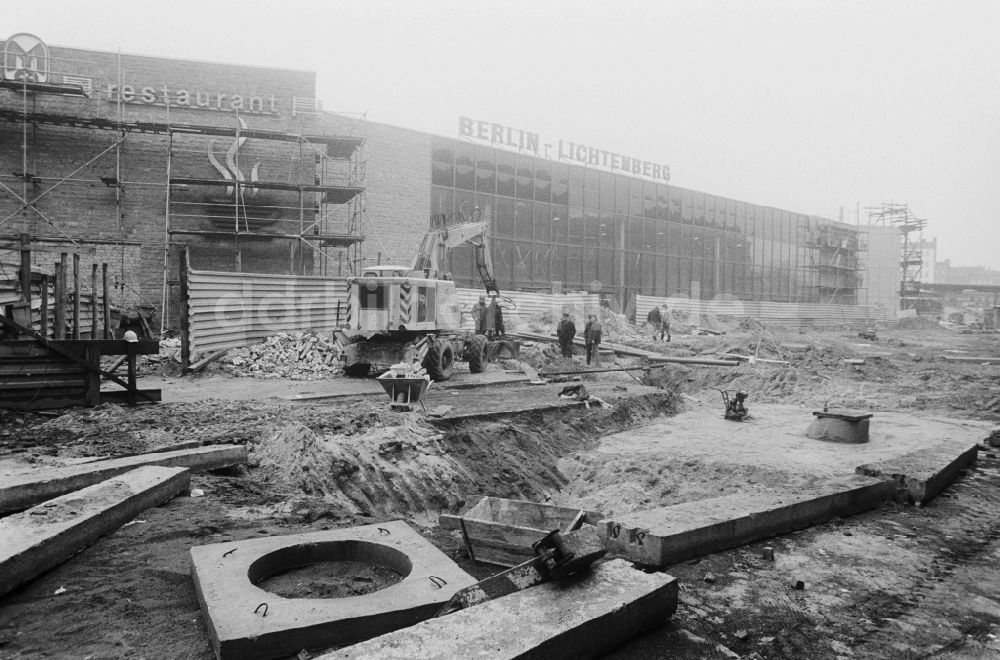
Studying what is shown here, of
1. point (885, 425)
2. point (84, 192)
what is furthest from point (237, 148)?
point (885, 425)

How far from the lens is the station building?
74.3 feet

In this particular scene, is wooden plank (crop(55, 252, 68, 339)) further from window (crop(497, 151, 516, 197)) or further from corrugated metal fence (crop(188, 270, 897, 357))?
window (crop(497, 151, 516, 197))

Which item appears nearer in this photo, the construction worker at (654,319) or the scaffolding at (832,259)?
the construction worker at (654,319)

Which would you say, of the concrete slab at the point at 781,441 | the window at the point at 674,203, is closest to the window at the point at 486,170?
the window at the point at 674,203

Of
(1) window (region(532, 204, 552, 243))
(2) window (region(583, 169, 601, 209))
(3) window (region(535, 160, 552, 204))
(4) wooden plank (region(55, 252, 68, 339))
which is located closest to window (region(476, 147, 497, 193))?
(3) window (region(535, 160, 552, 204))

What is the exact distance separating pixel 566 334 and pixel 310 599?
56.6 feet

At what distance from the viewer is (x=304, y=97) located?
26.0 m

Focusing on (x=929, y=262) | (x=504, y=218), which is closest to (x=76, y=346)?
(x=504, y=218)

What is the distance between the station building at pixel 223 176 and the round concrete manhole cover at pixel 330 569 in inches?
618

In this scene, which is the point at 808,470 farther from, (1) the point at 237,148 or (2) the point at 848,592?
(1) the point at 237,148

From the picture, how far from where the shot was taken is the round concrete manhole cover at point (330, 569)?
4371 mm

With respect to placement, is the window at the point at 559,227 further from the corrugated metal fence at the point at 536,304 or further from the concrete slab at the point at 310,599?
the concrete slab at the point at 310,599

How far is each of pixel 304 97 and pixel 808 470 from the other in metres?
23.7

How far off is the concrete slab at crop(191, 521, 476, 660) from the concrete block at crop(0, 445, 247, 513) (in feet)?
7.69
